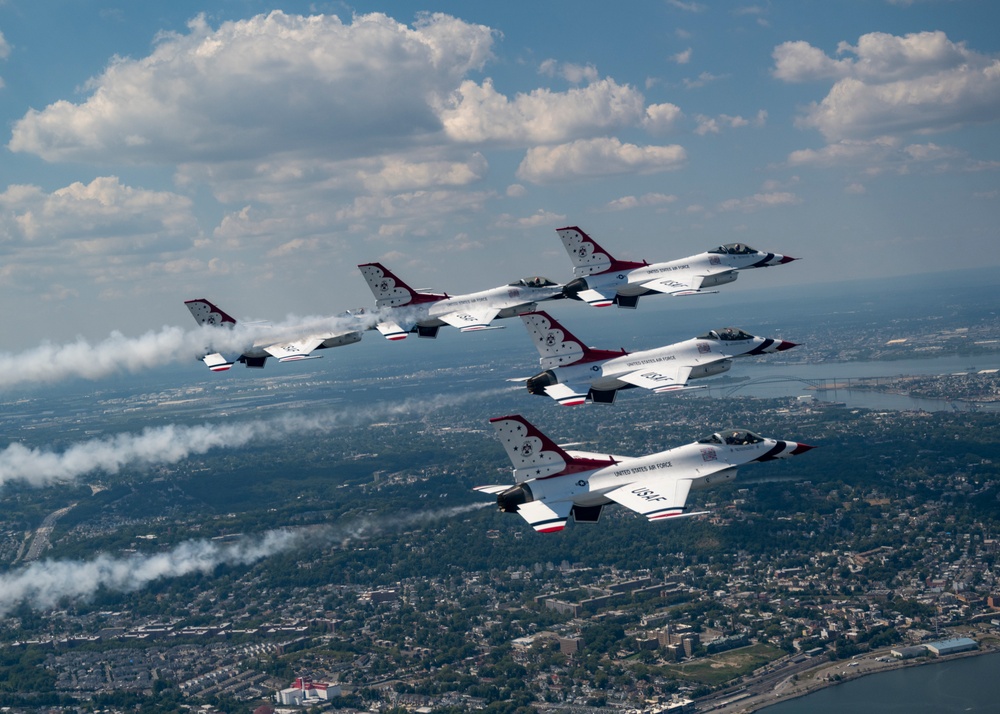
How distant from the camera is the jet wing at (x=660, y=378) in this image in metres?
50.8

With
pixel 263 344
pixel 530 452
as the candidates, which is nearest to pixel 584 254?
pixel 530 452

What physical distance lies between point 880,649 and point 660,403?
102361 mm

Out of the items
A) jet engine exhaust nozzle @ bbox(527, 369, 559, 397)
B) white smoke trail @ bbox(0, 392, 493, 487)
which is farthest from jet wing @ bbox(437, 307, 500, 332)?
white smoke trail @ bbox(0, 392, 493, 487)

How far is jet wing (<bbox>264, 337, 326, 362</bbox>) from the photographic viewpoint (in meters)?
55.2

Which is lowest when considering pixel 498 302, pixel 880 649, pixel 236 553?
pixel 880 649

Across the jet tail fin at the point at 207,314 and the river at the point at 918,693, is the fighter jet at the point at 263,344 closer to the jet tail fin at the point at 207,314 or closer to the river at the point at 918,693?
the jet tail fin at the point at 207,314

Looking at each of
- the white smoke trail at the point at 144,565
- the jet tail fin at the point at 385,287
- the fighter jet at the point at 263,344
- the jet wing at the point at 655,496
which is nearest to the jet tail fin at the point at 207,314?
the fighter jet at the point at 263,344

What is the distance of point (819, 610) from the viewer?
9262 centimetres

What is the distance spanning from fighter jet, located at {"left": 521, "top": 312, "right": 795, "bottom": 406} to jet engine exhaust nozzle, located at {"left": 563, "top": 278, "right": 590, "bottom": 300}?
4.05 meters

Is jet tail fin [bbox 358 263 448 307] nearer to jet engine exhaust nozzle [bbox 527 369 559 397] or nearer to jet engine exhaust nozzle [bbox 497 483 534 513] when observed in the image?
jet engine exhaust nozzle [bbox 527 369 559 397]

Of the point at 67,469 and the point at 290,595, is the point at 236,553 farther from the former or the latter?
the point at 67,469

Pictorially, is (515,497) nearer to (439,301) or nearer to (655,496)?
(655,496)

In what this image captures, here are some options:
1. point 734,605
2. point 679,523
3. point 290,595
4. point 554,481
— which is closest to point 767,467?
point 679,523

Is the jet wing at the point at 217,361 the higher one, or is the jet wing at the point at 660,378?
the jet wing at the point at 217,361
